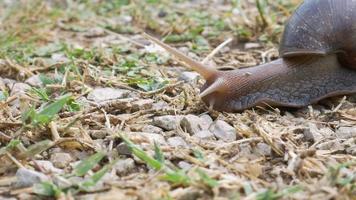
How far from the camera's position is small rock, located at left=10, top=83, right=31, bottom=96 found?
8.74 feet

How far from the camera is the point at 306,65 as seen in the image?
115 inches

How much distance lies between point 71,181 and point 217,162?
48cm

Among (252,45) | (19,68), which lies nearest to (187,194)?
(19,68)

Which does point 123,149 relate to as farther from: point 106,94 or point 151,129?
point 106,94

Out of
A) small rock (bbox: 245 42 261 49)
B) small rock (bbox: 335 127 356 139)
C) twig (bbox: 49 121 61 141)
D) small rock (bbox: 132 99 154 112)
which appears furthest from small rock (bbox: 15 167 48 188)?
small rock (bbox: 245 42 261 49)

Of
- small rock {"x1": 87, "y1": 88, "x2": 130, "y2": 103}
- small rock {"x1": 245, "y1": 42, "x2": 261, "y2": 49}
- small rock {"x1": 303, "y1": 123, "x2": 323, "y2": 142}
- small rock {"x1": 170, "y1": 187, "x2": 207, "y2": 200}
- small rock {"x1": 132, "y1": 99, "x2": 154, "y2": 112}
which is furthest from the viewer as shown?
small rock {"x1": 245, "y1": 42, "x2": 261, "y2": 49}

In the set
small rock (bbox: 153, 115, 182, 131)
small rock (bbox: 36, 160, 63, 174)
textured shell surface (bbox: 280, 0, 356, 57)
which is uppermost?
textured shell surface (bbox: 280, 0, 356, 57)

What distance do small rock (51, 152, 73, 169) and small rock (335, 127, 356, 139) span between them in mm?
1013

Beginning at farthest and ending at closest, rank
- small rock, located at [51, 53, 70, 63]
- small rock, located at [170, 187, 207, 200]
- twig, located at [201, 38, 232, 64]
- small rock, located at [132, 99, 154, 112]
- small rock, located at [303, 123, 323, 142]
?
twig, located at [201, 38, 232, 64] → small rock, located at [51, 53, 70, 63] → small rock, located at [132, 99, 154, 112] → small rock, located at [303, 123, 323, 142] → small rock, located at [170, 187, 207, 200]

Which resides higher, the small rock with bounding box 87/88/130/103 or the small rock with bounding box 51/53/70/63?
the small rock with bounding box 87/88/130/103

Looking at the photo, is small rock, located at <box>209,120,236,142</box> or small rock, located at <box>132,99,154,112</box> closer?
small rock, located at <box>209,120,236,142</box>

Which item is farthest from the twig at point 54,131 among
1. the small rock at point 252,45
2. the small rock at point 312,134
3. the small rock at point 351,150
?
the small rock at point 252,45

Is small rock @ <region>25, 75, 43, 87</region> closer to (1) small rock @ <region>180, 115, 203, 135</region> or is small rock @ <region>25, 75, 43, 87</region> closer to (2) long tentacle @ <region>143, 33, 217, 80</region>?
(2) long tentacle @ <region>143, 33, 217, 80</region>

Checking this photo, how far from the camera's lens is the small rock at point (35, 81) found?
2855mm
